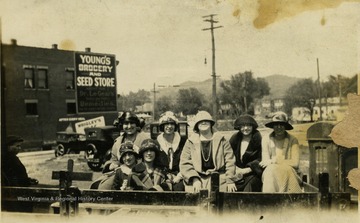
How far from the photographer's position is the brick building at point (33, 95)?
22.0ft

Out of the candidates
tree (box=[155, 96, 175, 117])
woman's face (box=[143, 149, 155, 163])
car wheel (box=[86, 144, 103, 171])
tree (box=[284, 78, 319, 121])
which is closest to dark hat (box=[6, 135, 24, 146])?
car wheel (box=[86, 144, 103, 171])

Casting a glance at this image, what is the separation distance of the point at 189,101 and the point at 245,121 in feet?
2.46

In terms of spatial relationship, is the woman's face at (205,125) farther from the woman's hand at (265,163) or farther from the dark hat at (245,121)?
the woman's hand at (265,163)

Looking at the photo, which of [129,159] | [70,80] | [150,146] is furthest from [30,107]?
[150,146]

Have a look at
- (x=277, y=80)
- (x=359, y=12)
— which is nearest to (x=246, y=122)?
(x=277, y=80)

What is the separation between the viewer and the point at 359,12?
5.71 metres

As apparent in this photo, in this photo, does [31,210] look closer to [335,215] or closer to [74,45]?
[74,45]

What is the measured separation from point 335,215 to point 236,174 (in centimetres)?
126

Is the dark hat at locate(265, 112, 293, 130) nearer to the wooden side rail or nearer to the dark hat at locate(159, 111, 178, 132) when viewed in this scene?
the wooden side rail

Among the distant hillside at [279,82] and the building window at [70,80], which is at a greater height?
the building window at [70,80]

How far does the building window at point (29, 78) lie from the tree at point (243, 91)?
2.60 meters

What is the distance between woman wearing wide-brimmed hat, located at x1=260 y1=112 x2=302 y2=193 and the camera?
602 cm

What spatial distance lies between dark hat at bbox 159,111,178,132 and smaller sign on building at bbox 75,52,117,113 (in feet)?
2.28

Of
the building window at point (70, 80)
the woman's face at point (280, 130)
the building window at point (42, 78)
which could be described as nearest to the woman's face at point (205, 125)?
the woman's face at point (280, 130)
